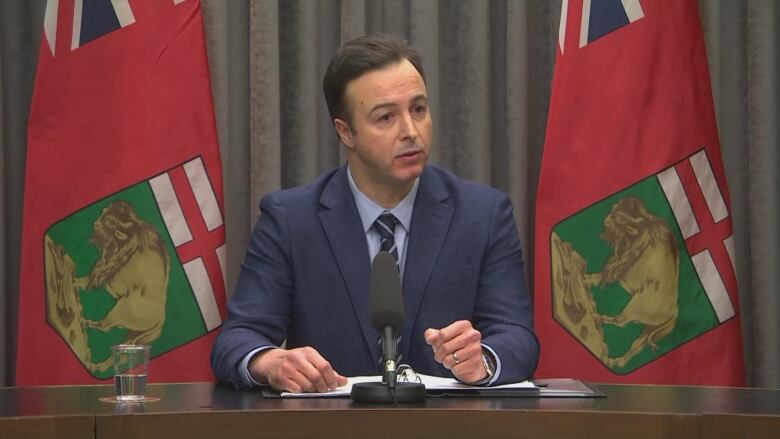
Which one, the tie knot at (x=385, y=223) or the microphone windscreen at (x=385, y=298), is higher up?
the tie knot at (x=385, y=223)

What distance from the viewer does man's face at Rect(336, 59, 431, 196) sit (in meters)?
2.55

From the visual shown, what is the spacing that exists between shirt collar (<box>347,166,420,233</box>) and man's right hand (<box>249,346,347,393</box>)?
604 mm

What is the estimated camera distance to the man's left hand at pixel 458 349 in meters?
2.04

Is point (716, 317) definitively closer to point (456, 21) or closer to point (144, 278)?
point (456, 21)

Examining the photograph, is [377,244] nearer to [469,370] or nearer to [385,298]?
[469,370]

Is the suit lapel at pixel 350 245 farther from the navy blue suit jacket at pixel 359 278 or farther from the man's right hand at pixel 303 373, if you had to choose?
the man's right hand at pixel 303 373

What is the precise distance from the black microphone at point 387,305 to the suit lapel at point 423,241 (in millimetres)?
641

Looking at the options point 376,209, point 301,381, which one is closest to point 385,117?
point 376,209

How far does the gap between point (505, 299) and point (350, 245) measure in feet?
1.27

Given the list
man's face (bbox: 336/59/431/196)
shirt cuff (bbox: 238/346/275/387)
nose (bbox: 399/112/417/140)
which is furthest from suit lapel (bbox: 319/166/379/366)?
shirt cuff (bbox: 238/346/275/387)

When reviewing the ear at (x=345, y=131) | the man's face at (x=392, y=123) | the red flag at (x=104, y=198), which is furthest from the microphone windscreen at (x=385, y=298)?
the red flag at (x=104, y=198)

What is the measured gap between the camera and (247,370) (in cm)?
219

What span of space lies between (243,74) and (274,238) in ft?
3.67

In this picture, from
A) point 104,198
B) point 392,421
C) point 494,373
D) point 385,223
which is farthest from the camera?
point 104,198
